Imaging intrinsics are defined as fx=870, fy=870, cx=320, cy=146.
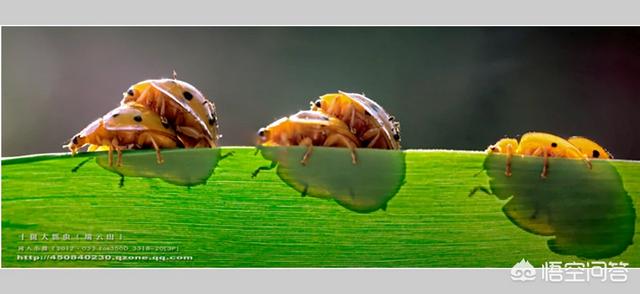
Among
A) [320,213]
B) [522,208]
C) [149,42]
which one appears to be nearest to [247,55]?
[149,42]

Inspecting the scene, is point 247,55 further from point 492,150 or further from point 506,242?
point 506,242

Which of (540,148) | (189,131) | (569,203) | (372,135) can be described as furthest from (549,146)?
(189,131)

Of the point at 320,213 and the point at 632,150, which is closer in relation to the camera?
the point at 320,213

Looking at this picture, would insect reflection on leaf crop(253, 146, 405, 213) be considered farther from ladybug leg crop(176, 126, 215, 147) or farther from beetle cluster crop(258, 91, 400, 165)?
ladybug leg crop(176, 126, 215, 147)

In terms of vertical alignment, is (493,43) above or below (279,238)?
above

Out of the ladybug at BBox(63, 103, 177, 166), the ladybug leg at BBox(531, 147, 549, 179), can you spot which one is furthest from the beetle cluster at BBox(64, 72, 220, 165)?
the ladybug leg at BBox(531, 147, 549, 179)

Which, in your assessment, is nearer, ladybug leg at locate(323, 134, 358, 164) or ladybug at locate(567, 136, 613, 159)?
ladybug leg at locate(323, 134, 358, 164)
